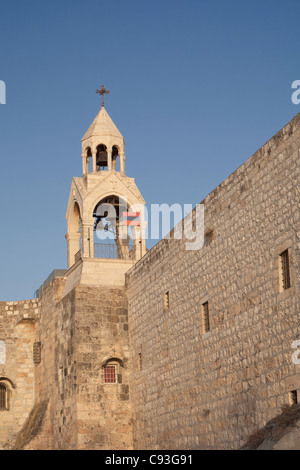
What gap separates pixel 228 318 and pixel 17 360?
45.7 ft

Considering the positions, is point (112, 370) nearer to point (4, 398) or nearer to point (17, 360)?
point (17, 360)

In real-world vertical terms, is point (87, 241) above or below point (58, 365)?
above

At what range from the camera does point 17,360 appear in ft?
93.6

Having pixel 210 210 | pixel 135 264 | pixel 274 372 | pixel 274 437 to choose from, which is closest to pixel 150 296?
pixel 135 264

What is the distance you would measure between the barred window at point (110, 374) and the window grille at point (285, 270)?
979cm

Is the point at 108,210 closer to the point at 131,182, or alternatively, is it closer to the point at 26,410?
the point at 131,182

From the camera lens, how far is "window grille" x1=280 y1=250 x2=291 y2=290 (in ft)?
47.2

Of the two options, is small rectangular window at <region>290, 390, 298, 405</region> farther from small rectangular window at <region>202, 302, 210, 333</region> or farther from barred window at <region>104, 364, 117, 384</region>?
barred window at <region>104, 364, 117, 384</region>

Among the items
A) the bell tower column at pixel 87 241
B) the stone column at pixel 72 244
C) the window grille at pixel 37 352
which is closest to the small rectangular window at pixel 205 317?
the bell tower column at pixel 87 241

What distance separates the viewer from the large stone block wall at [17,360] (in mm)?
27819

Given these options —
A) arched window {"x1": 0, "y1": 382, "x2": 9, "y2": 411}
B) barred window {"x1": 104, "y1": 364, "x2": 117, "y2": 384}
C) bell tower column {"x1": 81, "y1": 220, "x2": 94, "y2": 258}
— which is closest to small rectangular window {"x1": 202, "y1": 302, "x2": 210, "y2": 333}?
barred window {"x1": 104, "y1": 364, "x2": 117, "y2": 384}

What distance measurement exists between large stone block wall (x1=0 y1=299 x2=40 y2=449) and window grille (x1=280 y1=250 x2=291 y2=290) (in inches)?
617

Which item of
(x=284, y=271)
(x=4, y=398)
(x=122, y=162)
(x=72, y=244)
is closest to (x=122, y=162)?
(x=122, y=162)

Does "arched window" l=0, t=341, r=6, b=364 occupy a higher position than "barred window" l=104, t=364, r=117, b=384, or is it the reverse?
"arched window" l=0, t=341, r=6, b=364
